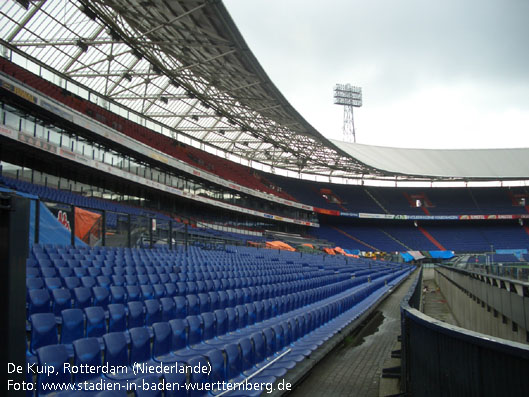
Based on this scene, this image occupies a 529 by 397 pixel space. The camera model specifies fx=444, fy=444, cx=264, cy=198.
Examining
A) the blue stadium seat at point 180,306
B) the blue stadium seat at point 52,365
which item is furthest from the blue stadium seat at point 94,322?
the blue stadium seat at point 180,306

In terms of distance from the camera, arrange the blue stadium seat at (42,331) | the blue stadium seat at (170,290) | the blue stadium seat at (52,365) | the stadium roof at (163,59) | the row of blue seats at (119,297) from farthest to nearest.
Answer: the stadium roof at (163,59) → the blue stadium seat at (170,290) → the row of blue seats at (119,297) → the blue stadium seat at (42,331) → the blue stadium seat at (52,365)

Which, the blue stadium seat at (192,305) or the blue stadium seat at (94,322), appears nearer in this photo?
the blue stadium seat at (94,322)

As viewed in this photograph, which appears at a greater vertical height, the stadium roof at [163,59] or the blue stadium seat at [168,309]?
the stadium roof at [163,59]

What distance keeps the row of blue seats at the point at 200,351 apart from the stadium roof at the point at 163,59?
1542cm

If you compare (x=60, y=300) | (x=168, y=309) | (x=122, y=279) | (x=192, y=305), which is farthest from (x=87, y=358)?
(x=122, y=279)

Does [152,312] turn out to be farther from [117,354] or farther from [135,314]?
[117,354]

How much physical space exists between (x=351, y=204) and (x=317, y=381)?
175 ft

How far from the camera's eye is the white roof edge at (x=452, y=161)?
5112 cm

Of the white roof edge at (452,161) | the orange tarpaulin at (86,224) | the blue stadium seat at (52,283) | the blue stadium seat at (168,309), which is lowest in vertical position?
the blue stadium seat at (168,309)

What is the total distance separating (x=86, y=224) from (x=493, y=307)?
10842mm

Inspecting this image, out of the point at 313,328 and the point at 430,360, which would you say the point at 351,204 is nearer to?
the point at 313,328

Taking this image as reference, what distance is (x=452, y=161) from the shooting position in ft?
181

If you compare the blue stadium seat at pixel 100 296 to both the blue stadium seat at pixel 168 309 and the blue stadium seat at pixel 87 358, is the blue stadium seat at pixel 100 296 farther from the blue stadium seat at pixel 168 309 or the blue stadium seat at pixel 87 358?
the blue stadium seat at pixel 87 358

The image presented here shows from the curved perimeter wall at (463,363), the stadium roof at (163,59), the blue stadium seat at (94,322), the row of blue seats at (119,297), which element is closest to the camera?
the curved perimeter wall at (463,363)
